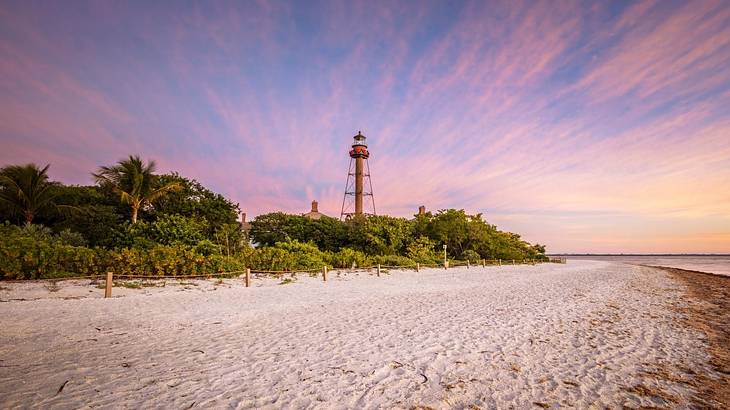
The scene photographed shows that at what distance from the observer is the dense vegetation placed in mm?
12609

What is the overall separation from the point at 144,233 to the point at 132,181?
3.93 metres

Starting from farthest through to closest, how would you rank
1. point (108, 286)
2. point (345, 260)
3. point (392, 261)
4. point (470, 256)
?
1. point (470, 256)
2. point (392, 261)
3. point (345, 260)
4. point (108, 286)

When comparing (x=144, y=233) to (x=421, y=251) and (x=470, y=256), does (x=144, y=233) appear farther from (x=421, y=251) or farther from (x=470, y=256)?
(x=470, y=256)

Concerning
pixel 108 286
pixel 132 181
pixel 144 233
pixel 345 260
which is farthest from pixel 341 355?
pixel 132 181

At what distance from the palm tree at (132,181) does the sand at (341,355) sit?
1026cm

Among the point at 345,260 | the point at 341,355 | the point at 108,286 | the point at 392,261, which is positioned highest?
the point at 345,260

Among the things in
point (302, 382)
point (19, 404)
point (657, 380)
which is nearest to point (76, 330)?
point (19, 404)

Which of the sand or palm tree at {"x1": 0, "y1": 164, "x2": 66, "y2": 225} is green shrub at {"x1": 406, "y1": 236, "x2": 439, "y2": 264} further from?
palm tree at {"x1": 0, "y1": 164, "x2": 66, "y2": 225}

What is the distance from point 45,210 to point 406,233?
93.3 ft

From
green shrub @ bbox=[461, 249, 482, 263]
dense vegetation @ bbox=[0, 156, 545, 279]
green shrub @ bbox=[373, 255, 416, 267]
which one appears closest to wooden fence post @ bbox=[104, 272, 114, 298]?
dense vegetation @ bbox=[0, 156, 545, 279]

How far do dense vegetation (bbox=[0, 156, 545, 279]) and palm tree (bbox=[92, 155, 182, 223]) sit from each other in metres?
0.05

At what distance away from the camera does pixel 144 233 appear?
59.9 ft

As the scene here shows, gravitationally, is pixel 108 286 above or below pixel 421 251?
below

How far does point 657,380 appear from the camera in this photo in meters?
4.55
